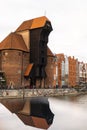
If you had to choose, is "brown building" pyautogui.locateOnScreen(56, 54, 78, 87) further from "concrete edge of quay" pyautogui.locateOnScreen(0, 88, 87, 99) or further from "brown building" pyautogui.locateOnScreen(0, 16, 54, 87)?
"brown building" pyautogui.locateOnScreen(0, 16, 54, 87)

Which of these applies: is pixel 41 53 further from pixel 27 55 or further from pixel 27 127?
pixel 27 127

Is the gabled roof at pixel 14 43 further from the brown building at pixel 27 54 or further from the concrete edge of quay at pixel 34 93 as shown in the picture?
the concrete edge of quay at pixel 34 93

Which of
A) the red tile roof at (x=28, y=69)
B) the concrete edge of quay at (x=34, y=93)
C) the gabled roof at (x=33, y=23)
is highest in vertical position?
the gabled roof at (x=33, y=23)

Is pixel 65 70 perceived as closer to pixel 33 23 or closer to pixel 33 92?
pixel 33 23

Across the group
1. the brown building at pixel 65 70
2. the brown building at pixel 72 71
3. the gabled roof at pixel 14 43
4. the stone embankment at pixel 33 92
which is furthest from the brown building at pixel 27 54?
the brown building at pixel 72 71

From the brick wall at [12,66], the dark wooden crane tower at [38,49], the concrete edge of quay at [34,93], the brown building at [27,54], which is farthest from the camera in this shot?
the dark wooden crane tower at [38,49]

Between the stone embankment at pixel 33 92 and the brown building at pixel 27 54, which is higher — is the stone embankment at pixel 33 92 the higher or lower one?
the lower one

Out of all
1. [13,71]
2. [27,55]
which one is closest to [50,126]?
[13,71]

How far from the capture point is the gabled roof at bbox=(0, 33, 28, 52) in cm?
6164

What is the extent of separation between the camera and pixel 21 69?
6269cm

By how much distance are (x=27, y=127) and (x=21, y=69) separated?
39674 millimetres

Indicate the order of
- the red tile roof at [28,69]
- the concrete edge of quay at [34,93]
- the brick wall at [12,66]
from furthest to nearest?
the red tile roof at [28,69] < the brick wall at [12,66] < the concrete edge of quay at [34,93]

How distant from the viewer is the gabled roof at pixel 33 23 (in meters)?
65.2

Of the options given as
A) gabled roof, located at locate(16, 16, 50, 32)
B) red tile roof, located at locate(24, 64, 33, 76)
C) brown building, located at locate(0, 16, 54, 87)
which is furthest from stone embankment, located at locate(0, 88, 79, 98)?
gabled roof, located at locate(16, 16, 50, 32)
